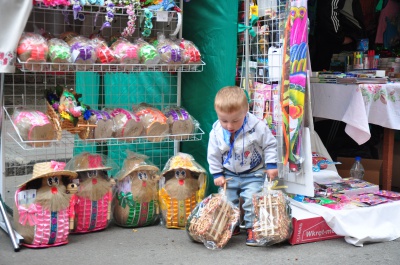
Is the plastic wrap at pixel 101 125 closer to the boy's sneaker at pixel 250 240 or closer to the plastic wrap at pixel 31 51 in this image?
the plastic wrap at pixel 31 51

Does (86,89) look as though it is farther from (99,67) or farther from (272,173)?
(272,173)

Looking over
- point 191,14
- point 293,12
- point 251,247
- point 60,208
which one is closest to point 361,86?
point 293,12

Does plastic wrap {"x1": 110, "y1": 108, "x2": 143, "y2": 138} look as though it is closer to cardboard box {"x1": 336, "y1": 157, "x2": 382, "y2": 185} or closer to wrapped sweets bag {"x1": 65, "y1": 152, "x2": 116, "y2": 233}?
wrapped sweets bag {"x1": 65, "y1": 152, "x2": 116, "y2": 233}

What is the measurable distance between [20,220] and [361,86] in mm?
3192

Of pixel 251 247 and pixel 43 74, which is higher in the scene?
pixel 43 74

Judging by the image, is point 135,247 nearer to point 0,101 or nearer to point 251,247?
point 251,247

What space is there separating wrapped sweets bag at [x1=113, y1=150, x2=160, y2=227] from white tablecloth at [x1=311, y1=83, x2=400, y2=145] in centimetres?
192

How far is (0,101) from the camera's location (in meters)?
4.25

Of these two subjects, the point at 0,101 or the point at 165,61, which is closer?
the point at 0,101

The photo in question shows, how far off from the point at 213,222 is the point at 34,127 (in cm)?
142

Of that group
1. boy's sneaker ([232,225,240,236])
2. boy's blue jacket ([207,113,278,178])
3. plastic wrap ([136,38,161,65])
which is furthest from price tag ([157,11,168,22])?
boy's sneaker ([232,225,240,236])

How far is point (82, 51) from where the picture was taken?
430 cm

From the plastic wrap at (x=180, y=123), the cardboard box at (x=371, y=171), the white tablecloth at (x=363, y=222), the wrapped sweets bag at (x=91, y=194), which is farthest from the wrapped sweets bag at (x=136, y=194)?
the cardboard box at (x=371, y=171)

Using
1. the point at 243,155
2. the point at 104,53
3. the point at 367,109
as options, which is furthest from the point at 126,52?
the point at 367,109
